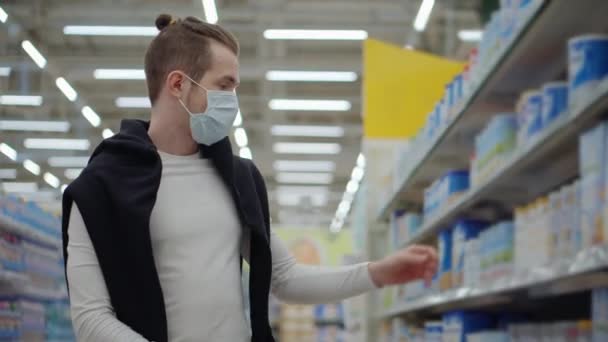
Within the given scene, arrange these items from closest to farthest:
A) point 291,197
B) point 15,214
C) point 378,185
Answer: point 15,214, point 378,185, point 291,197

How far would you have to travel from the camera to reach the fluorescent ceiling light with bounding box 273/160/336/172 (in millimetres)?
19078

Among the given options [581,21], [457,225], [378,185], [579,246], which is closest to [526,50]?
[581,21]

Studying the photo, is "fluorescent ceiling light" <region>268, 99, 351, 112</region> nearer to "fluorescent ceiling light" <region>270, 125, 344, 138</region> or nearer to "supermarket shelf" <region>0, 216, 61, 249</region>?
"fluorescent ceiling light" <region>270, 125, 344, 138</region>

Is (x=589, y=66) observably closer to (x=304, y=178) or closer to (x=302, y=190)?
(x=304, y=178)

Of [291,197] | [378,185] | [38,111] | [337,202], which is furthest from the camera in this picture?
[337,202]

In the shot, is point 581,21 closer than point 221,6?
Yes

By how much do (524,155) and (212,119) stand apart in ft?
4.08

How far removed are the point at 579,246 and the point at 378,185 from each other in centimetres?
446

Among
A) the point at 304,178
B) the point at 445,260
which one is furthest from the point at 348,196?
the point at 445,260

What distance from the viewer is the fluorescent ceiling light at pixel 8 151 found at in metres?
3.62

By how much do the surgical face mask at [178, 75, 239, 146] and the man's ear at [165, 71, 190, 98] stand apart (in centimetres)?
1

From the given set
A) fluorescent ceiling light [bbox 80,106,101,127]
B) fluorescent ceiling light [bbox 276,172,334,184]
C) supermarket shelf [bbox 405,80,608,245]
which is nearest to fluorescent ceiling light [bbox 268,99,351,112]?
fluorescent ceiling light [bbox 80,106,101,127]

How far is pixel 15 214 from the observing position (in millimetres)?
3900

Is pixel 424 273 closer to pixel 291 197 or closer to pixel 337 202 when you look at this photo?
pixel 291 197
